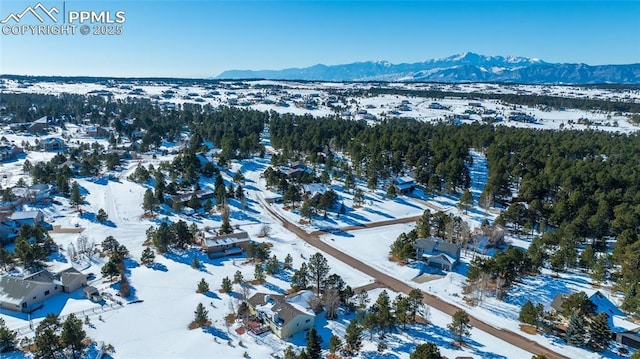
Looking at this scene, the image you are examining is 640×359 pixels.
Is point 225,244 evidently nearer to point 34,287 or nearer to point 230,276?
point 230,276

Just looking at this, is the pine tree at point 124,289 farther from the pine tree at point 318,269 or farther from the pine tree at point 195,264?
the pine tree at point 318,269

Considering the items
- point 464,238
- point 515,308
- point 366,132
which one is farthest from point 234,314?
point 366,132

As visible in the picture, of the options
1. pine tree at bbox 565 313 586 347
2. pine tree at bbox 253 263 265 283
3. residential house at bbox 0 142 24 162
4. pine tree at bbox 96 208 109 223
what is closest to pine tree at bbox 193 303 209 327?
pine tree at bbox 253 263 265 283

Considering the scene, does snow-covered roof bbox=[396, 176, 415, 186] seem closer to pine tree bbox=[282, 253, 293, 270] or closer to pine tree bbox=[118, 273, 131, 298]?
pine tree bbox=[282, 253, 293, 270]

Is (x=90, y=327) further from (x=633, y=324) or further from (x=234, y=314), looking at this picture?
(x=633, y=324)

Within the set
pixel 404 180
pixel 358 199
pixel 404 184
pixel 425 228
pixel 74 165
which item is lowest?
pixel 425 228

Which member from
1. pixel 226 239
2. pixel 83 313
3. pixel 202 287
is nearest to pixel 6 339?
pixel 83 313
